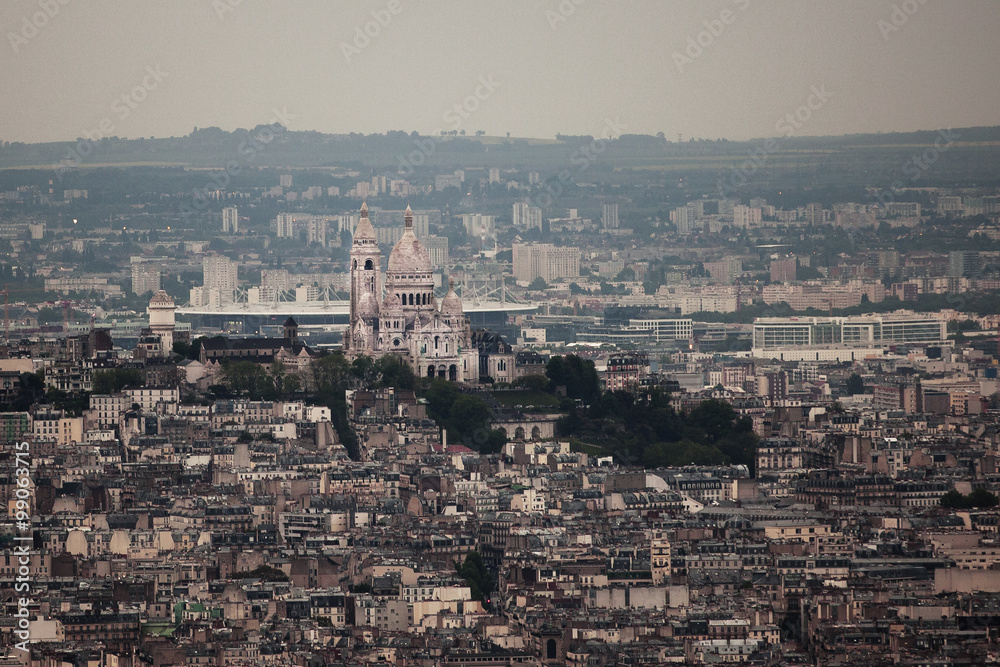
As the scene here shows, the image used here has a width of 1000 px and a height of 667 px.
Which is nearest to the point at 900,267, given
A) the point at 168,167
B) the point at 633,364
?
the point at 168,167

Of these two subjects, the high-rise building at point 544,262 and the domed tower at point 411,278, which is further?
the high-rise building at point 544,262

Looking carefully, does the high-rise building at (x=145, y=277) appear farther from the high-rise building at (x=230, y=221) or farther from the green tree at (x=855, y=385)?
the green tree at (x=855, y=385)

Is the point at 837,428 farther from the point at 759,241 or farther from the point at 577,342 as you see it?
the point at 759,241

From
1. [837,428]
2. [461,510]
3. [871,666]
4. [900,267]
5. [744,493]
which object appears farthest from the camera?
[900,267]

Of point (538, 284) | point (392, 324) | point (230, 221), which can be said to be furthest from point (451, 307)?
point (230, 221)

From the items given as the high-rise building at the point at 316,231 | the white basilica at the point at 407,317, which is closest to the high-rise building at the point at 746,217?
the high-rise building at the point at 316,231

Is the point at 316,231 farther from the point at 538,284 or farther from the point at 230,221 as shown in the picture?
the point at 538,284
